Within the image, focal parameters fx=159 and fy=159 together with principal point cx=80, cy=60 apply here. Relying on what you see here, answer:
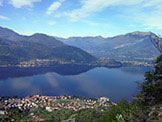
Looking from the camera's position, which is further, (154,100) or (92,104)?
(92,104)

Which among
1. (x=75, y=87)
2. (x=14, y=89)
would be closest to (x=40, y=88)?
(x=14, y=89)

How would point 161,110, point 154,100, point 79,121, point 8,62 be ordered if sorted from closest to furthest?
point 161,110
point 154,100
point 79,121
point 8,62

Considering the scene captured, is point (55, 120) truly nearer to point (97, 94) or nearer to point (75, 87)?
point (97, 94)

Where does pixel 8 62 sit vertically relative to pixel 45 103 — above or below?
above

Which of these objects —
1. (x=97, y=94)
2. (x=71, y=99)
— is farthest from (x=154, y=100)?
(x=97, y=94)

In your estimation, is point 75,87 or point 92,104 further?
point 75,87

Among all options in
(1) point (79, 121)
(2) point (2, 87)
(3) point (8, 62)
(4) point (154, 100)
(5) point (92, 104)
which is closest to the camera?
(4) point (154, 100)

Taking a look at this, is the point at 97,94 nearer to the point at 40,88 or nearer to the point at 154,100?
the point at 40,88

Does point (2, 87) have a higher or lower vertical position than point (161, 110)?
lower

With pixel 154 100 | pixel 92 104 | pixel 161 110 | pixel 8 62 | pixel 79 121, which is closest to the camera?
pixel 161 110
